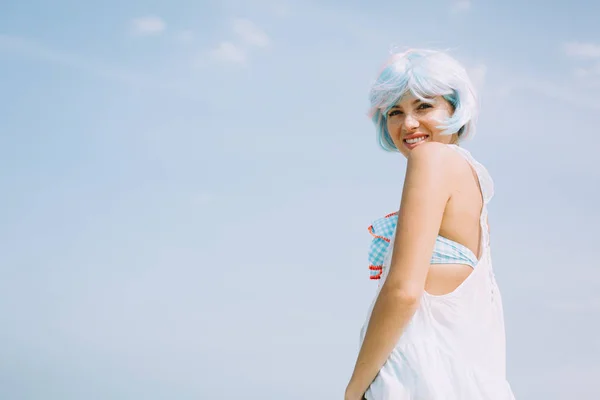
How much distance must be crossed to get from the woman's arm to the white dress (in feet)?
0.22

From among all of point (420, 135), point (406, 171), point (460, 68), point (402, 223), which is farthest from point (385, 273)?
point (460, 68)

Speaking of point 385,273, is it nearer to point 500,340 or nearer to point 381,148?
point 500,340

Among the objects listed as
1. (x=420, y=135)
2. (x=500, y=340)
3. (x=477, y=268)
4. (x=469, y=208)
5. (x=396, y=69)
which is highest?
(x=396, y=69)

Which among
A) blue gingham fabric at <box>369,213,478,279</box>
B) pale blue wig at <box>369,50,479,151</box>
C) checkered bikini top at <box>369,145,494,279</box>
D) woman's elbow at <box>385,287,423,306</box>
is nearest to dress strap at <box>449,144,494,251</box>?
checkered bikini top at <box>369,145,494,279</box>

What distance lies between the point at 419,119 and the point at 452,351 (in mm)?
1036

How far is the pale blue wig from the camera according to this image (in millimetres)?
3203

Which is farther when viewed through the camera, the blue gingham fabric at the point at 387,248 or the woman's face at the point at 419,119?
the woman's face at the point at 419,119

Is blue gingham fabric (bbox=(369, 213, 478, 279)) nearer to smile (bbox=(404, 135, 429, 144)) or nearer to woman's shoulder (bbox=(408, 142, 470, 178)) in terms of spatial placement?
woman's shoulder (bbox=(408, 142, 470, 178))

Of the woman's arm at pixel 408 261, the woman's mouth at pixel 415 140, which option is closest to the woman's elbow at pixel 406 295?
the woman's arm at pixel 408 261

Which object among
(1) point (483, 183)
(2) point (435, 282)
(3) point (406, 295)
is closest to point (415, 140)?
(1) point (483, 183)

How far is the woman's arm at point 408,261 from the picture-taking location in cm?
272

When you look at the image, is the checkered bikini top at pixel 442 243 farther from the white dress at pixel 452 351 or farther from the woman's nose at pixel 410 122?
the woman's nose at pixel 410 122

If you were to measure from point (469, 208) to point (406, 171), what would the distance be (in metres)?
0.30

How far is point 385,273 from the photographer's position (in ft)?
9.53
